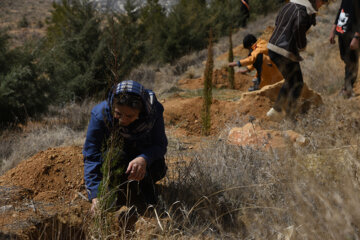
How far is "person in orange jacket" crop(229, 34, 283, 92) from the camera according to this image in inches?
193

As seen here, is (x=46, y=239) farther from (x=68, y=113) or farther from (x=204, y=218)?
(x=68, y=113)

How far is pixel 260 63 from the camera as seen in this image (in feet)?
16.4

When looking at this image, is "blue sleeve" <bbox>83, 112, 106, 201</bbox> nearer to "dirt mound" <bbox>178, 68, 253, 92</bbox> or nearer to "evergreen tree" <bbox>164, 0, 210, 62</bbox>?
"dirt mound" <bbox>178, 68, 253, 92</bbox>

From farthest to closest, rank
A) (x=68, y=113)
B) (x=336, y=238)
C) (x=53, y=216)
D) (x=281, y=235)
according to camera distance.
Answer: (x=68, y=113), (x=53, y=216), (x=281, y=235), (x=336, y=238)

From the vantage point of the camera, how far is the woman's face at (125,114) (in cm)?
201

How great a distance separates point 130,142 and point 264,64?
10.9 feet

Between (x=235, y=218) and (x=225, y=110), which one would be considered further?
(x=225, y=110)

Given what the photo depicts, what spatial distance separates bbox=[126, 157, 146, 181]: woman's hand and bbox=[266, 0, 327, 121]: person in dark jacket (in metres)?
2.37

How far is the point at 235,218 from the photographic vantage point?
7.30ft

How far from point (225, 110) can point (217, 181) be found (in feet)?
9.25

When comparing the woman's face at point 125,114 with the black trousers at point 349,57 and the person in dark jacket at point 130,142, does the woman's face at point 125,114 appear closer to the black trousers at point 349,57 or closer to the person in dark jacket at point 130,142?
the person in dark jacket at point 130,142

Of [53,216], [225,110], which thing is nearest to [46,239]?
[53,216]

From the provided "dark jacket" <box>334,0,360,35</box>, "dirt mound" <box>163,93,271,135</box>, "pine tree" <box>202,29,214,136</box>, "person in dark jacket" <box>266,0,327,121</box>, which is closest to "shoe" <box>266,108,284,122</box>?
"person in dark jacket" <box>266,0,327,121</box>

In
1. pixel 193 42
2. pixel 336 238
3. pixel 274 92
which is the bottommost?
pixel 193 42
